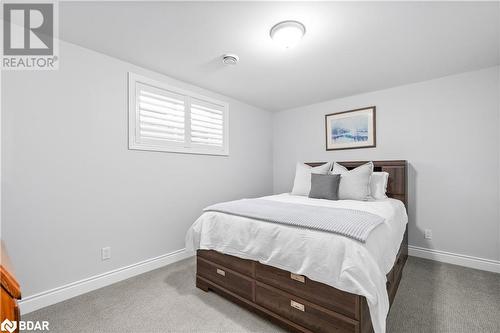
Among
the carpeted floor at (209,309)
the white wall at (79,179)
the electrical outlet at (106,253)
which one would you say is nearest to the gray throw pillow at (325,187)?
the carpeted floor at (209,309)

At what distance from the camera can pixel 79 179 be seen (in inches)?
84.9

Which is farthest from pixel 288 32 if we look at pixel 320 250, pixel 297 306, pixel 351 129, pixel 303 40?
pixel 351 129

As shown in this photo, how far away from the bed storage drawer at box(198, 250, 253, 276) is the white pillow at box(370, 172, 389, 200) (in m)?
1.92

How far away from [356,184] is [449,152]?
1.27 metres

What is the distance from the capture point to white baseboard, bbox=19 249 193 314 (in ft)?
6.12

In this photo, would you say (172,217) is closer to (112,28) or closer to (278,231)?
(278,231)

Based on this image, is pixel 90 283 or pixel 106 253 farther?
pixel 106 253

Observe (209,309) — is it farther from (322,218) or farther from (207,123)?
(207,123)

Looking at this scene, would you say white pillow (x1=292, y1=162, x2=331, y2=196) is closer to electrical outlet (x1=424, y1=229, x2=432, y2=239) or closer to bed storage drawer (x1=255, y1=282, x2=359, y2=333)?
electrical outlet (x1=424, y1=229, x2=432, y2=239)

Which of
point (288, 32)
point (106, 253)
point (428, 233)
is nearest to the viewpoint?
point (288, 32)

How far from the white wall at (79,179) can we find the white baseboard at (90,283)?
0.18ft

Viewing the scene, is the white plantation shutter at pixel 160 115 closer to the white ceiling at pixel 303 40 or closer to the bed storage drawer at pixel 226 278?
the white ceiling at pixel 303 40

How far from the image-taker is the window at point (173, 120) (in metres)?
2.59

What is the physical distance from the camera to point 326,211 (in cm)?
186
